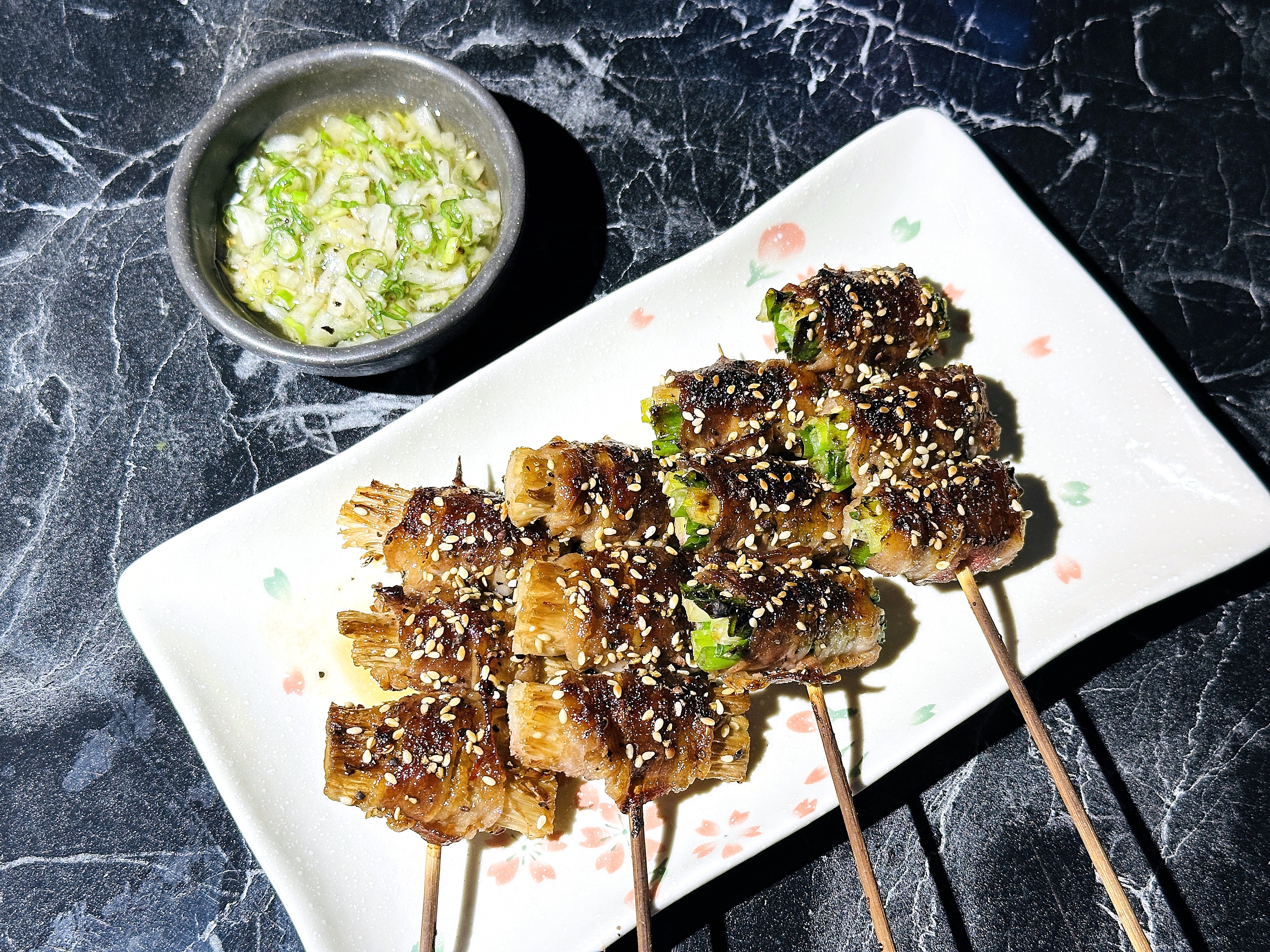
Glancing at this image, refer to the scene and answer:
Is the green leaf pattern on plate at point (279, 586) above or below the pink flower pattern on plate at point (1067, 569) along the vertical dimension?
above

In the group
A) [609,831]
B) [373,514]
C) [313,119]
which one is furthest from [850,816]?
[313,119]

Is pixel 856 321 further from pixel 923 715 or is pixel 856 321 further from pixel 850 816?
pixel 850 816

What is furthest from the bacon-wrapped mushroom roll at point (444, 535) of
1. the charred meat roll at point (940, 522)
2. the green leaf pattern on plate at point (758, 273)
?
the green leaf pattern on plate at point (758, 273)

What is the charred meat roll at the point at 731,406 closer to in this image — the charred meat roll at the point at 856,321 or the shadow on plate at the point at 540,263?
the charred meat roll at the point at 856,321

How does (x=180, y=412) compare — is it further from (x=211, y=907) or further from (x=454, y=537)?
(x=211, y=907)

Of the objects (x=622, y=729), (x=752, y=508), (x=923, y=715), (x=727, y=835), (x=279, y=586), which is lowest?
(x=727, y=835)

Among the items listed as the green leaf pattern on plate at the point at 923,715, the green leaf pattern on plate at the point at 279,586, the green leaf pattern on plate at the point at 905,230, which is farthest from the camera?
the green leaf pattern on plate at the point at 905,230
